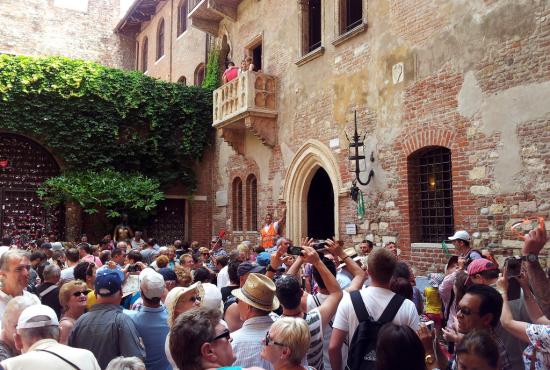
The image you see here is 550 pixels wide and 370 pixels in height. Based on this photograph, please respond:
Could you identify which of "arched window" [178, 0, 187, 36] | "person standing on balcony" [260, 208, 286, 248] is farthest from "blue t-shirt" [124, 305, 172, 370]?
"arched window" [178, 0, 187, 36]

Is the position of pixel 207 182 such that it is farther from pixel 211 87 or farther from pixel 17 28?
pixel 17 28

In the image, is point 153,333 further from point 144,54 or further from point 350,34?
point 144,54

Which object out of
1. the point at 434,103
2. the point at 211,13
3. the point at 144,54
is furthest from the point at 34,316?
the point at 144,54

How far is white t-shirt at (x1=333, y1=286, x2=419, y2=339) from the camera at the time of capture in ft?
11.4

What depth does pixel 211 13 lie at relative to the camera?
1762 cm

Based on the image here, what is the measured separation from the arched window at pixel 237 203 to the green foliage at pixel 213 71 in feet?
12.9

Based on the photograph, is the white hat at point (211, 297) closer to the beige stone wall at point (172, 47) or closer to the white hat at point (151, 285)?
the white hat at point (151, 285)

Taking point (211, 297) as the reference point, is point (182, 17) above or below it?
above

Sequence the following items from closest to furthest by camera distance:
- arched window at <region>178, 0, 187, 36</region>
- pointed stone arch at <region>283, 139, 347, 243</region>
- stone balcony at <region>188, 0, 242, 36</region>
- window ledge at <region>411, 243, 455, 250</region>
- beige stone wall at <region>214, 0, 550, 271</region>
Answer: beige stone wall at <region>214, 0, 550, 271</region>
window ledge at <region>411, 243, 455, 250</region>
pointed stone arch at <region>283, 139, 347, 243</region>
stone balcony at <region>188, 0, 242, 36</region>
arched window at <region>178, 0, 187, 36</region>

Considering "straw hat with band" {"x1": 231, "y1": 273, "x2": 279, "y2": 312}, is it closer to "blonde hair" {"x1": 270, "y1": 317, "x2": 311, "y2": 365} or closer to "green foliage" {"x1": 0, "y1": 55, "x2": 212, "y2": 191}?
"blonde hair" {"x1": 270, "y1": 317, "x2": 311, "y2": 365}

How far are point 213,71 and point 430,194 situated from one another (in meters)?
11.0

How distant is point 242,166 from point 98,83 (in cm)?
578

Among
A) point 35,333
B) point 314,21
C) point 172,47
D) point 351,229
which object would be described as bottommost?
point 35,333

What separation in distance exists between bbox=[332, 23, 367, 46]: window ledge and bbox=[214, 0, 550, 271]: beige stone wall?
65mm
